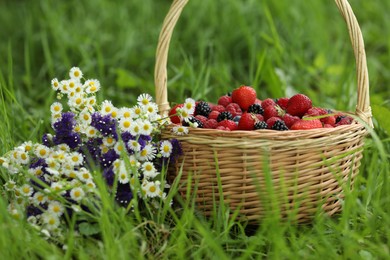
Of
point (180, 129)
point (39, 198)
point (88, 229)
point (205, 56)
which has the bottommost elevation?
point (88, 229)

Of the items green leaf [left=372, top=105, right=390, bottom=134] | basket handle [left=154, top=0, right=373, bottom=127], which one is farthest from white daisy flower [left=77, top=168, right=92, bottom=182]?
green leaf [left=372, top=105, right=390, bottom=134]

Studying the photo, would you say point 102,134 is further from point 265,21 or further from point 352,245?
point 265,21

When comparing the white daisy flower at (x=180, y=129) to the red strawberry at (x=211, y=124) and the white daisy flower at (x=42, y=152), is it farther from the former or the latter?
the white daisy flower at (x=42, y=152)

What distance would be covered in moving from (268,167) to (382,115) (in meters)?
0.65

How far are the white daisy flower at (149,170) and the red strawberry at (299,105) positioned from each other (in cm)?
52

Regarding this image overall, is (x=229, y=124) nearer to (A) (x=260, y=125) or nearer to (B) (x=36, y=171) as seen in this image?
(A) (x=260, y=125)

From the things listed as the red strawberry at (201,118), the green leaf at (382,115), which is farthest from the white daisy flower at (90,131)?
the green leaf at (382,115)

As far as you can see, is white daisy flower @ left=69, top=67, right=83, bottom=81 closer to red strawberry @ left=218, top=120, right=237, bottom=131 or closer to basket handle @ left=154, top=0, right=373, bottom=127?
basket handle @ left=154, top=0, right=373, bottom=127

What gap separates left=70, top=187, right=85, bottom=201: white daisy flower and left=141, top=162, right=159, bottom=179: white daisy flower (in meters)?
0.21

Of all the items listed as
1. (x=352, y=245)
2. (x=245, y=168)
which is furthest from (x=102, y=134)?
(x=352, y=245)

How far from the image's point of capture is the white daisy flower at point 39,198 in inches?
70.7

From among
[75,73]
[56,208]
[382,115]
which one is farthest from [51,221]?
[382,115]

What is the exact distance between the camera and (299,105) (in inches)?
83.6

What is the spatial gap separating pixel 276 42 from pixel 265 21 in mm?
538
